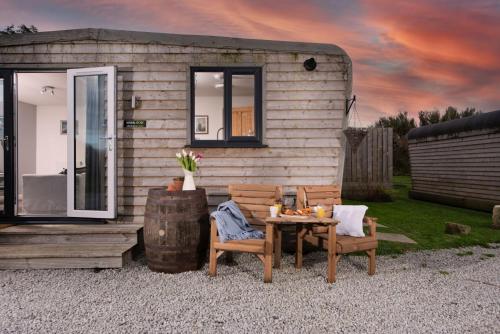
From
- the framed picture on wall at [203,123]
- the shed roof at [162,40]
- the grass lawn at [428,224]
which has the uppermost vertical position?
the shed roof at [162,40]

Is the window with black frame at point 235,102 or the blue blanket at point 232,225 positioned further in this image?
the window with black frame at point 235,102

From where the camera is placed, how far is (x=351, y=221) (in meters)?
4.10

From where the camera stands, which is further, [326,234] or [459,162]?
A: [459,162]

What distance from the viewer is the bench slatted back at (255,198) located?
14.7 feet

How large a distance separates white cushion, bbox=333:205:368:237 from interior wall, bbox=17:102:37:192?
28.8 feet

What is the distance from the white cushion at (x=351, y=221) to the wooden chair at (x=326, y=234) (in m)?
0.08

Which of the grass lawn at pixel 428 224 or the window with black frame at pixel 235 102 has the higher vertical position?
the window with black frame at pixel 235 102

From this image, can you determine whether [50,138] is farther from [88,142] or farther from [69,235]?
[69,235]

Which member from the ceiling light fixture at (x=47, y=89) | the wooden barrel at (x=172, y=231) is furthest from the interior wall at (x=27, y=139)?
the wooden barrel at (x=172, y=231)

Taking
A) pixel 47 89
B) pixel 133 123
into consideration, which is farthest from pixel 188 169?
pixel 47 89

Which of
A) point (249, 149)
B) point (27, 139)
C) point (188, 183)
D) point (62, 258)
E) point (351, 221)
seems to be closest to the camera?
point (62, 258)

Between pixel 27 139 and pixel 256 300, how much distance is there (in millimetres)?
9091

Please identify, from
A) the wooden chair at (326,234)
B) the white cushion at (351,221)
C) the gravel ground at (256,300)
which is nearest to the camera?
the gravel ground at (256,300)

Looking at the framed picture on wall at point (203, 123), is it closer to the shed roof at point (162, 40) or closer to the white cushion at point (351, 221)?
the shed roof at point (162, 40)
